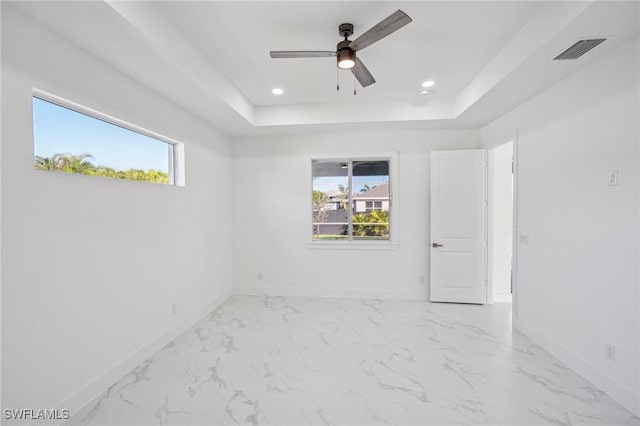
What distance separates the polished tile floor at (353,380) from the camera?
1.93 metres

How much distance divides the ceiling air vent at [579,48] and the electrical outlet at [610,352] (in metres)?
2.13

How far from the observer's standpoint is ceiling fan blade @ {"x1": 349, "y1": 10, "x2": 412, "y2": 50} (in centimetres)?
174

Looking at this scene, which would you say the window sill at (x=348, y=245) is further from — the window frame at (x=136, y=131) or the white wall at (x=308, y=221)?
the window frame at (x=136, y=131)

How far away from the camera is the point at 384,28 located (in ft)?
6.09

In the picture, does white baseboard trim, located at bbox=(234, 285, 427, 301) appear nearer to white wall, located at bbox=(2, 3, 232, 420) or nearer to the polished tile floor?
the polished tile floor

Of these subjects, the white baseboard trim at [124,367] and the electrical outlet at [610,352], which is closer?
the white baseboard trim at [124,367]

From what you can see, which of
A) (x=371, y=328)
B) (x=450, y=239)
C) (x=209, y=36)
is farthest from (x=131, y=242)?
(x=450, y=239)

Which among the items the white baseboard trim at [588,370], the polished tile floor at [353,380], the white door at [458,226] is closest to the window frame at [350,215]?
the white door at [458,226]

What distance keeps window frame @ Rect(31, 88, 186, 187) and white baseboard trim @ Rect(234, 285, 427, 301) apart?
2.05m

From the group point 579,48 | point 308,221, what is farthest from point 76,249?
point 579,48

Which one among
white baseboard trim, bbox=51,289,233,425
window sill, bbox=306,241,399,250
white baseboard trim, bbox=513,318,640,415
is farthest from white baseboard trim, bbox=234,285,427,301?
white baseboard trim, bbox=513,318,640,415

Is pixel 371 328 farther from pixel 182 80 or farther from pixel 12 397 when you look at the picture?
pixel 182 80

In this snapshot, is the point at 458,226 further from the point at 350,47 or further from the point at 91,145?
the point at 91,145

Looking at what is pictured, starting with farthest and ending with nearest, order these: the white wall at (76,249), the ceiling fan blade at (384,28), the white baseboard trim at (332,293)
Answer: the white baseboard trim at (332,293), the ceiling fan blade at (384,28), the white wall at (76,249)
